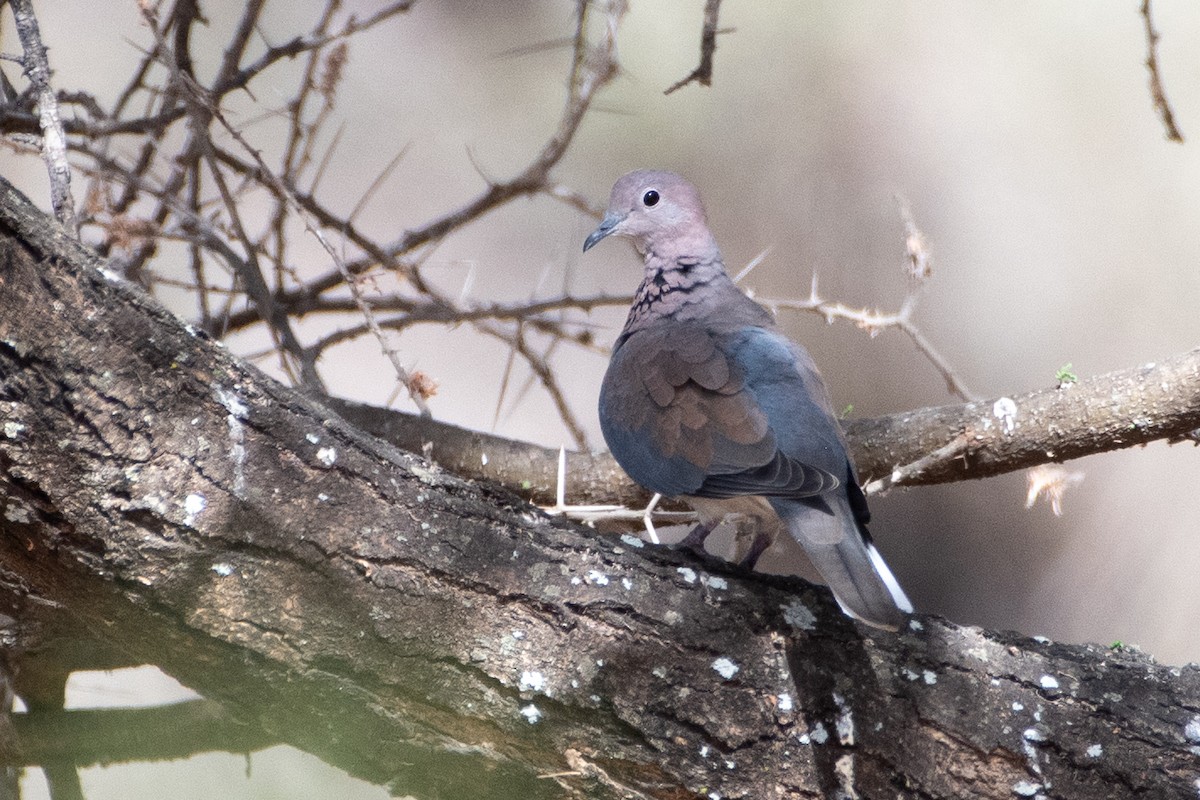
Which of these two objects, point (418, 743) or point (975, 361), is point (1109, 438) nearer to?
point (418, 743)

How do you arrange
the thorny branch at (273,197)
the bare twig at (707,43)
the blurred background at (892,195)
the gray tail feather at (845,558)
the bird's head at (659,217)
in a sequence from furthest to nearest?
the blurred background at (892,195) → the bird's head at (659,217) → the thorny branch at (273,197) → the bare twig at (707,43) → the gray tail feather at (845,558)

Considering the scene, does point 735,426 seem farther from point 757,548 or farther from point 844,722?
point 844,722

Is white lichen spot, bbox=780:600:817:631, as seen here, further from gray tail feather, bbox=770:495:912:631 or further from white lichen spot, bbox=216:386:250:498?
white lichen spot, bbox=216:386:250:498

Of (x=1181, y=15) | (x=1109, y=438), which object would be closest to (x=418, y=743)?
(x=1109, y=438)

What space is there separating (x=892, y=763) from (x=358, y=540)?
80 centimetres

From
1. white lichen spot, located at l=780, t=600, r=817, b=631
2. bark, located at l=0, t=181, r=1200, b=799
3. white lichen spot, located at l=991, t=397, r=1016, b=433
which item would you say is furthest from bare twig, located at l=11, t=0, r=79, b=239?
white lichen spot, located at l=991, t=397, r=1016, b=433

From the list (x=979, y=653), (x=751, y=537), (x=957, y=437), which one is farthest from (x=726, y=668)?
(x=751, y=537)

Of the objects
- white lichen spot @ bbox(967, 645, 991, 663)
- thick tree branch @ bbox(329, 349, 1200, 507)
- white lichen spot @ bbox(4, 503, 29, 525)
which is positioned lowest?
white lichen spot @ bbox(967, 645, 991, 663)

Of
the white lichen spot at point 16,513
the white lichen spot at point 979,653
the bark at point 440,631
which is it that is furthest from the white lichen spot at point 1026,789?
the white lichen spot at point 16,513

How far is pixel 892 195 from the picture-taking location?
4.13 meters

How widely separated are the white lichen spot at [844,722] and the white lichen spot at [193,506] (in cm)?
91

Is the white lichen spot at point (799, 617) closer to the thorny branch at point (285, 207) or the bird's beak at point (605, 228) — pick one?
the thorny branch at point (285, 207)

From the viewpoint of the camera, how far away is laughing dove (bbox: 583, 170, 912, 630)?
5.86 ft

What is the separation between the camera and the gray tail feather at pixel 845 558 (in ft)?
5.19
